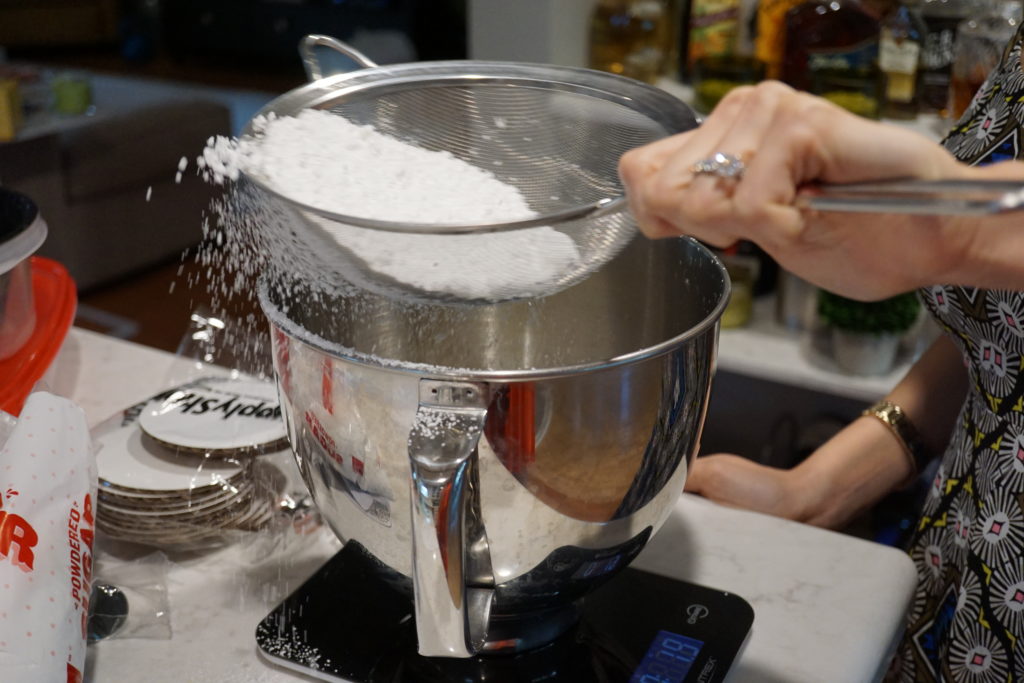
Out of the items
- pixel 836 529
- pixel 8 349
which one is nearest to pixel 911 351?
pixel 836 529

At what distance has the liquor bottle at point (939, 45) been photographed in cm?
169

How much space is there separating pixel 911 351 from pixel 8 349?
1454 millimetres

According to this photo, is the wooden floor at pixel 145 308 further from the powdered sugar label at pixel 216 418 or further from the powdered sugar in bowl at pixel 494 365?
the powdered sugar in bowl at pixel 494 365

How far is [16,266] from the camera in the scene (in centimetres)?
82

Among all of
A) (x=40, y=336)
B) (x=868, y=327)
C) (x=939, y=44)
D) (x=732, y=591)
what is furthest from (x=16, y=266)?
(x=939, y=44)

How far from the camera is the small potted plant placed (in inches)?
63.9

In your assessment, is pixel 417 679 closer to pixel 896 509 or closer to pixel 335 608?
pixel 335 608

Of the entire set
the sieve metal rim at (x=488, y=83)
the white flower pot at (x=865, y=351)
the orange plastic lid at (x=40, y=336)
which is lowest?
the white flower pot at (x=865, y=351)

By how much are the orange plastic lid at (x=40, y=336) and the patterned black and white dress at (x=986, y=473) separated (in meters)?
0.76

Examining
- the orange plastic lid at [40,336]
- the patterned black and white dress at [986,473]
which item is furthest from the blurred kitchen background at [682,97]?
the patterned black and white dress at [986,473]

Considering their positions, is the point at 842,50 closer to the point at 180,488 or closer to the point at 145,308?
the point at 180,488

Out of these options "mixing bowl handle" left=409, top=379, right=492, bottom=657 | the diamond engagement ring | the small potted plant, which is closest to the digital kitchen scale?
"mixing bowl handle" left=409, top=379, right=492, bottom=657

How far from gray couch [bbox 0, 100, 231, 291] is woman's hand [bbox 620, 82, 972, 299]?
108 inches

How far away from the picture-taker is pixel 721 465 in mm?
931
